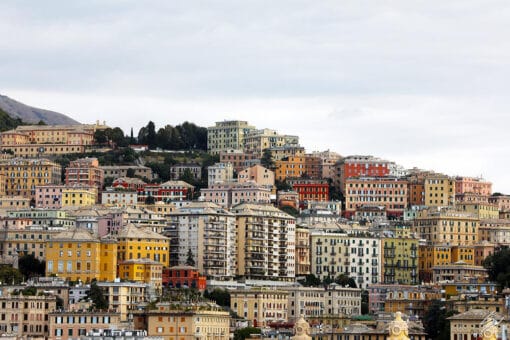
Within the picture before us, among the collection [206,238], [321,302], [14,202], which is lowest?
[321,302]

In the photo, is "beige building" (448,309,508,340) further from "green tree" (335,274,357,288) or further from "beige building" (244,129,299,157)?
"beige building" (244,129,299,157)

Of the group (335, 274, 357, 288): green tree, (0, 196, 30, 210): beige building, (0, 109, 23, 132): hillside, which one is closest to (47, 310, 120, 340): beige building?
(335, 274, 357, 288): green tree

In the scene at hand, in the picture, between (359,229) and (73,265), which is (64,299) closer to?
(73,265)

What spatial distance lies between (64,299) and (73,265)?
683 cm

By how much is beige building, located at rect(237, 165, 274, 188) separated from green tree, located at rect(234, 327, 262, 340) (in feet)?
147

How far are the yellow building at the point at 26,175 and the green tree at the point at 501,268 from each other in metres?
45.7

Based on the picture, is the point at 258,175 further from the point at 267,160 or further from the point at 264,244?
the point at 264,244

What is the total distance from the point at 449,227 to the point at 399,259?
8169mm

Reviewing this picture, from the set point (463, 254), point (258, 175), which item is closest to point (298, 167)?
point (258, 175)

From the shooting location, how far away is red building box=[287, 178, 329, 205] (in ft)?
470

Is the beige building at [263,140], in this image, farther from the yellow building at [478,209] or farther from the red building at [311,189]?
the yellow building at [478,209]

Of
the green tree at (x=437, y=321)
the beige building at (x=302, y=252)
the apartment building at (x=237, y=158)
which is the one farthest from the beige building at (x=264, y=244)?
the apartment building at (x=237, y=158)

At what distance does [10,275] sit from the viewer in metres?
105

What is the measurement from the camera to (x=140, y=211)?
123m
